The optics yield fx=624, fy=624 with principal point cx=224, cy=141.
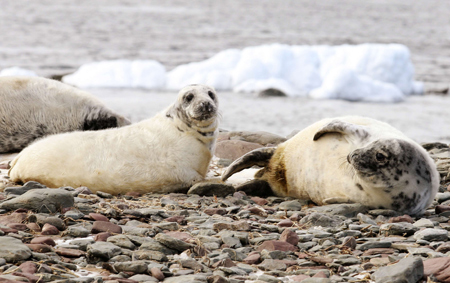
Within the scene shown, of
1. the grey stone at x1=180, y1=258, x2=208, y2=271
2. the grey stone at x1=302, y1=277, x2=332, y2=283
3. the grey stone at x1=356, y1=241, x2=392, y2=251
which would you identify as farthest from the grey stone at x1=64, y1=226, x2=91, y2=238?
the grey stone at x1=356, y1=241, x2=392, y2=251

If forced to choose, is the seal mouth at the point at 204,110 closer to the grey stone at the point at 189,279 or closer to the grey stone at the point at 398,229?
the grey stone at the point at 398,229

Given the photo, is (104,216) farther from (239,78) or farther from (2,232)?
(239,78)

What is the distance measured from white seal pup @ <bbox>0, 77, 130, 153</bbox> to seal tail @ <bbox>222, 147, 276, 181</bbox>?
6.19ft

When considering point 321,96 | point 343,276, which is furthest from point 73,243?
point 321,96

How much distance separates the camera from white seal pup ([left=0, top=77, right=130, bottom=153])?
20.8 feet

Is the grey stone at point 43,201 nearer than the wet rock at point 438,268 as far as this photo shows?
No

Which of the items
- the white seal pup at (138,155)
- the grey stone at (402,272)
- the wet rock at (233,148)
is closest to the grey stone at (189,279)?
the grey stone at (402,272)

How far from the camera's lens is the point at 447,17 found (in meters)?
43.0

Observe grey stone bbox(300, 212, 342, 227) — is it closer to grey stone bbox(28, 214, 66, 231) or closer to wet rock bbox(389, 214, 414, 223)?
wet rock bbox(389, 214, 414, 223)

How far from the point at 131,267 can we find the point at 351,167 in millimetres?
2030

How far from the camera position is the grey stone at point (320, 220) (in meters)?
3.80

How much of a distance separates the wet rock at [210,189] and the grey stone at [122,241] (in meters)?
1.37

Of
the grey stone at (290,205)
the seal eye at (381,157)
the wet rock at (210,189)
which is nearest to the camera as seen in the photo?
the seal eye at (381,157)

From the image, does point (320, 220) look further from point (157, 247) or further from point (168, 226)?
point (157, 247)
